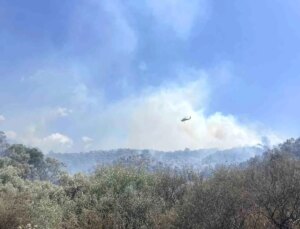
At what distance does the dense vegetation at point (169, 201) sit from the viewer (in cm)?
1791

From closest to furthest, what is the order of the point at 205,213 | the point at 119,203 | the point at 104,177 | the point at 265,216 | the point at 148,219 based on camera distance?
1. the point at 205,213
2. the point at 265,216
3. the point at 148,219
4. the point at 119,203
5. the point at 104,177

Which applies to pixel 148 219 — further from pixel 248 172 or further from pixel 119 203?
pixel 248 172

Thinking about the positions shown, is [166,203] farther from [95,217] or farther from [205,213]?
[205,213]

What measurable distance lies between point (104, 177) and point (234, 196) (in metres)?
13.3

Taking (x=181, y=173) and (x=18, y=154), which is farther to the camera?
(x=18, y=154)

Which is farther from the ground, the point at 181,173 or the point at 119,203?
the point at 181,173

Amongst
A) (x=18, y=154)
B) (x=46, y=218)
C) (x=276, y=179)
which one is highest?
(x=18, y=154)

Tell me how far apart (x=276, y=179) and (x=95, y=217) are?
26.6 ft

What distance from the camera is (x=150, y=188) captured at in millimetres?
27531

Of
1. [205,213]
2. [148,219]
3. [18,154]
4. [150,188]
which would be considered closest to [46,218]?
[148,219]

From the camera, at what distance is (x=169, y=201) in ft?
84.3

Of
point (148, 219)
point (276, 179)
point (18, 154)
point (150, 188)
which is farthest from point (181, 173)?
point (18, 154)

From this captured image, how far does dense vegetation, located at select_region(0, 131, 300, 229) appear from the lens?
58.7 ft

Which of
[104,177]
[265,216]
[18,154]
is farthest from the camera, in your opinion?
[18,154]
